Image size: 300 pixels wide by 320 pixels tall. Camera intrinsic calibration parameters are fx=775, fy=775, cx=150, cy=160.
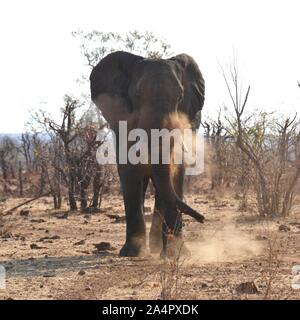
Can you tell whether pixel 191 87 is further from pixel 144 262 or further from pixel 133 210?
pixel 144 262

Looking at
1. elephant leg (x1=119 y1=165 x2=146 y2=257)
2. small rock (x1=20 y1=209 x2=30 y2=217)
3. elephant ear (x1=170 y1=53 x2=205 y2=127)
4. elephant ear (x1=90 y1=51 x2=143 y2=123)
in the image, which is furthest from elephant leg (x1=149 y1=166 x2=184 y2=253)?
small rock (x1=20 y1=209 x2=30 y2=217)

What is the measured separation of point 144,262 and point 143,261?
0.12 m

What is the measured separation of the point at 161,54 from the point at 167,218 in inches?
585

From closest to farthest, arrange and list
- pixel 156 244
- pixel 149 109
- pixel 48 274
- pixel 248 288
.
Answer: pixel 248 288 < pixel 48 274 < pixel 149 109 < pixel 156 244

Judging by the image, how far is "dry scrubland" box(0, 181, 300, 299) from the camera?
7.05 meters

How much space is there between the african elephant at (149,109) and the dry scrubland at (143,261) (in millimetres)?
477

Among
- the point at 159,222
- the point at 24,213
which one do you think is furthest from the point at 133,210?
the point at 24,213

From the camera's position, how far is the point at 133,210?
9727mm

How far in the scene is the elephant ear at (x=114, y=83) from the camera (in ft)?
32.7

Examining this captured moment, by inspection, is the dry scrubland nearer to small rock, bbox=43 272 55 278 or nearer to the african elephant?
small rock, bbox=43 272 55 278

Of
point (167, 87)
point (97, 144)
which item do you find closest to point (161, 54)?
point (97, 144)

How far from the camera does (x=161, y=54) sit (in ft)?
77.0

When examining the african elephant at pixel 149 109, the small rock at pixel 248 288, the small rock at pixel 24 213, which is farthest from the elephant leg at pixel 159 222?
the small rock at pixel 24 213

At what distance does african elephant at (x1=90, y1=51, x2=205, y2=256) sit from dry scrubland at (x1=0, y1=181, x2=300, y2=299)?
0.48 metres
